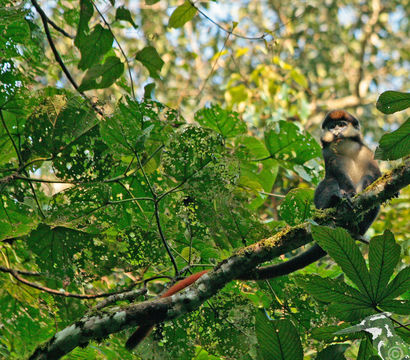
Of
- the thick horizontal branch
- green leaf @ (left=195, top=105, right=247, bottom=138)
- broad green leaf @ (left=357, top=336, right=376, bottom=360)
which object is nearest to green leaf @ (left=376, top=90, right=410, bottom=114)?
the thick horizontal branch

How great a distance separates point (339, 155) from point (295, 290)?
2033mm

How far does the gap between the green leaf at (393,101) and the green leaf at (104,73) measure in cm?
135

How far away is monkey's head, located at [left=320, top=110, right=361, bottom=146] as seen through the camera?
4.40 m

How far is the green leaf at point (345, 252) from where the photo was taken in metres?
1.60

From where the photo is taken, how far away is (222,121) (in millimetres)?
2893

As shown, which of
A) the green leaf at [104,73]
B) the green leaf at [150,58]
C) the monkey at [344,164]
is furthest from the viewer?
the monkey at [344,164]

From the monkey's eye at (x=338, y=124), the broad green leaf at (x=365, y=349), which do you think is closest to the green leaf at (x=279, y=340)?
the broad green leaf at (x=365, y=349)

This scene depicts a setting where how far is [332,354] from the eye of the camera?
5.19 ft

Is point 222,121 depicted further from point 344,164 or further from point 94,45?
point 344,164

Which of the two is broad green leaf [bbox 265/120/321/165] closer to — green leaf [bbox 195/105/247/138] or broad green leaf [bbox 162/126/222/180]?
green leaf [bbox 195/105/247/138]

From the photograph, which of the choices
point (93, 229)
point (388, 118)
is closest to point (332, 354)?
point (93, 229)

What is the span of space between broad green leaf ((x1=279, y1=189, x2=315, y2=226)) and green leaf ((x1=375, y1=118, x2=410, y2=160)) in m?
0.68

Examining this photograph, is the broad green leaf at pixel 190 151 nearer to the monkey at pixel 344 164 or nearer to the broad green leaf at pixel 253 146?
the broad green leaf at pixel 253 146

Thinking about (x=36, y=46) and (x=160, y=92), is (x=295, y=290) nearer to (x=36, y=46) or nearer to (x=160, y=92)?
(x=36, y=46)
